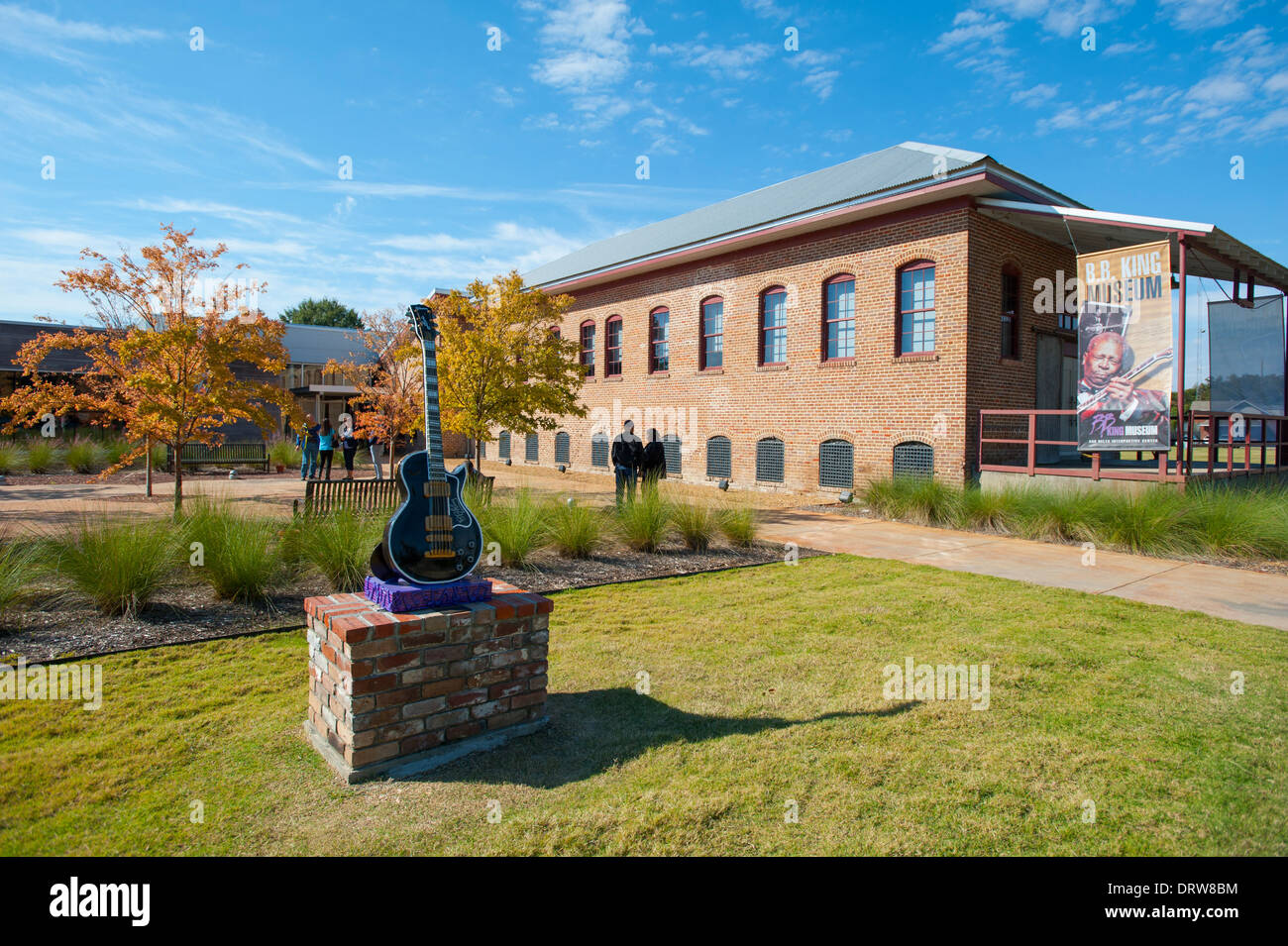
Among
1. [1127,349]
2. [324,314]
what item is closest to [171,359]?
[1127,349]

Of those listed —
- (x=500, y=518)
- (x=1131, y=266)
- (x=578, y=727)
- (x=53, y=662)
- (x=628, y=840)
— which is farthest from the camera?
(x=1131, y=266)

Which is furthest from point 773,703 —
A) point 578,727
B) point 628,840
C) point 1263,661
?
point 1263,661

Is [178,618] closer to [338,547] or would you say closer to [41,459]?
[338,547]

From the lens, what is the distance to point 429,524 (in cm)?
391

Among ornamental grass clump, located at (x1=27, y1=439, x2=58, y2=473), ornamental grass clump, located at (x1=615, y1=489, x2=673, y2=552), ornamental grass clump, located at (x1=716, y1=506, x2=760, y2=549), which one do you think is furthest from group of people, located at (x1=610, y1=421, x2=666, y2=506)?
ornamental grass clump, located at (x1=27, y1=439, x2=58, y2=473)

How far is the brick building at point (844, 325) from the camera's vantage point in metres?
13.8

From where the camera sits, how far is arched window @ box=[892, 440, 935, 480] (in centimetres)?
1411

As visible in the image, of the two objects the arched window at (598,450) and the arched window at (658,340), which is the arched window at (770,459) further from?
the arched window at (598,450)

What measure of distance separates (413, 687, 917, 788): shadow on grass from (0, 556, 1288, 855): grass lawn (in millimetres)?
15

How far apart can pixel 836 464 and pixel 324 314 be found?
67.0 meters

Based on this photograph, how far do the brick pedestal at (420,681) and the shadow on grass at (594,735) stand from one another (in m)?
0.13
